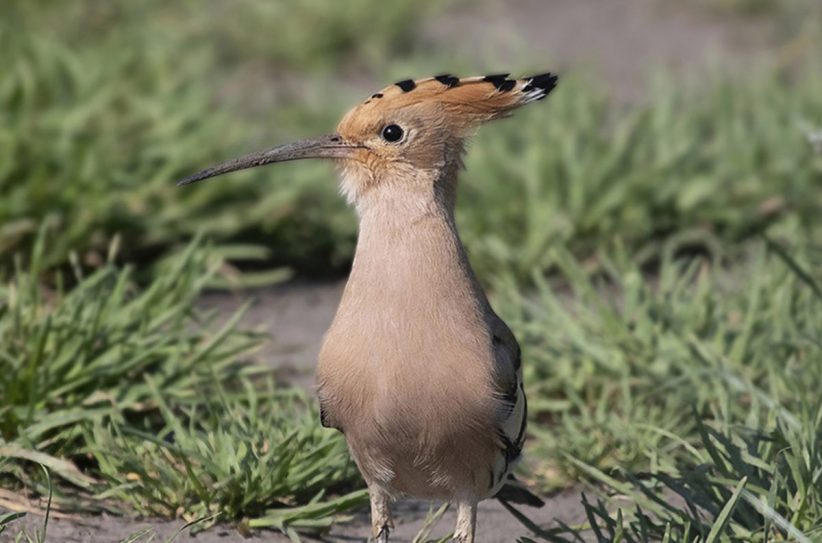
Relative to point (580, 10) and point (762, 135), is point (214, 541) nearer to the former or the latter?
point (762, 135)

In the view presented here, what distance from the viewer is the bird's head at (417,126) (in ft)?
9.89

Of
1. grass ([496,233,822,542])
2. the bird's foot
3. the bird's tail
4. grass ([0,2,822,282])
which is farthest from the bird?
grass ([0,2,822,282])

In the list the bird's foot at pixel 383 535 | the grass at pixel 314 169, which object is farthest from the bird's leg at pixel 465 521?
the grass at pixel 314 169

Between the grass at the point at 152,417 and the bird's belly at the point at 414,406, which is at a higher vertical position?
the bird's belly at the point at 414,406

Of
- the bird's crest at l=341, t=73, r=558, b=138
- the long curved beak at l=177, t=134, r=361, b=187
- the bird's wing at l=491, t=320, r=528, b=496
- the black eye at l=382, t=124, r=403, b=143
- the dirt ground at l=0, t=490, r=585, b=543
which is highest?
the bird's crest at l=341, t=73, r=558, b=138

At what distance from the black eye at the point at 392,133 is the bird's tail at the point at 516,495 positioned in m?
0.83

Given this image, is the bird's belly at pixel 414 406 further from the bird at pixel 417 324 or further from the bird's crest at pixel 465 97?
the bird's crest at pixel 465 97

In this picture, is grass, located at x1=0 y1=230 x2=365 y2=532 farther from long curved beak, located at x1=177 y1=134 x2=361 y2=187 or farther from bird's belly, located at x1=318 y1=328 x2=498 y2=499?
long curved beak, located at x1=177 y1=134 x2=361 y2=187

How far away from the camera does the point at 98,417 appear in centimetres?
340

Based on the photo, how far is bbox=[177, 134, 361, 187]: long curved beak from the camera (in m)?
3.06

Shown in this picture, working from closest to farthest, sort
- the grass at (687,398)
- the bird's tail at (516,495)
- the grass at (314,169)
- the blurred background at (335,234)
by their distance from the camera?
1. the grass at (687,398)
2. the bird's tail at (516,495)
3. the blurred background at (335,234)
4. the grass at (314,169)

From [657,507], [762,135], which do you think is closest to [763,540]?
[657,507]

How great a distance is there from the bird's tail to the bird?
19 centimetres

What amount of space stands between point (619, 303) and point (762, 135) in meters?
1.21
